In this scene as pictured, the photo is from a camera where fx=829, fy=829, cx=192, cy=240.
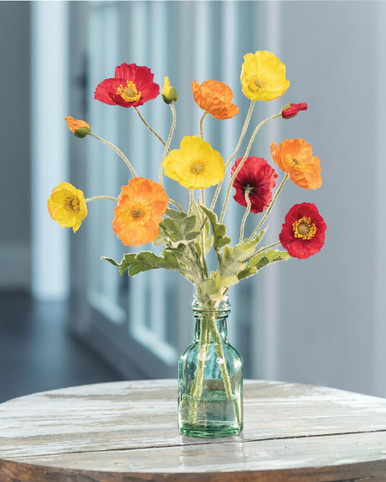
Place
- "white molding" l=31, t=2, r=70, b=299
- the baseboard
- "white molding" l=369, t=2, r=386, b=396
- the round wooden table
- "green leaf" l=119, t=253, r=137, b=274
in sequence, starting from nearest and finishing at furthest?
1. the round wooden table
2. "green leaf" l=119, t=253, r=137, b=274
3. "white molding" l=369, t=2, r=386, b=396
4. "white molding" l=31, t=2, r=70, b=299
5. the baseboard

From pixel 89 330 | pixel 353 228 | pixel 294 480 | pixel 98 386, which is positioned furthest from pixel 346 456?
pixel 89 330

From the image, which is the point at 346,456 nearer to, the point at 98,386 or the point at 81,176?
the point at 98,386

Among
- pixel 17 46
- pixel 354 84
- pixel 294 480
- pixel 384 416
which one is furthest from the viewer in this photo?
pixel 17 46

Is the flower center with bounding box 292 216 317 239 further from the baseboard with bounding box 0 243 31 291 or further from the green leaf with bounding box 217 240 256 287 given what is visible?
the baseboard with bounding box 0 243 31 291

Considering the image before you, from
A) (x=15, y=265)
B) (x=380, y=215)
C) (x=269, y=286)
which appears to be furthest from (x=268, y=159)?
(x=15, y=265)

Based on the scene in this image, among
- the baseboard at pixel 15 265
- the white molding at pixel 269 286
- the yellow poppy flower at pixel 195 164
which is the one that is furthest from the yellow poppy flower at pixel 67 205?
the baseboard at pixel 15 265

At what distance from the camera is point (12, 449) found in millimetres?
914

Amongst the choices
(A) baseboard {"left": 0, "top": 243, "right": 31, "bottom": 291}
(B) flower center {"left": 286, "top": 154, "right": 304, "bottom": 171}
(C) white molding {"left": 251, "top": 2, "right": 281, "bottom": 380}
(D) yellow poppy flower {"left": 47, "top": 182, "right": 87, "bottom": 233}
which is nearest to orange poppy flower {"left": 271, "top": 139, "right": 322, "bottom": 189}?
(B) flower center {"left": 286, "top": 154, "right": 304, "bottom": 171}

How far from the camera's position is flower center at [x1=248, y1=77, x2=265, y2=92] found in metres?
0.93

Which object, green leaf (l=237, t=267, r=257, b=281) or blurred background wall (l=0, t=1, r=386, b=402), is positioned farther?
blurred background wall (l=0, t=1, r=386, b=402)

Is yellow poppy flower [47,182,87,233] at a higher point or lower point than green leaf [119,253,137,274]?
higher

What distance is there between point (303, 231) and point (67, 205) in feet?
0.85

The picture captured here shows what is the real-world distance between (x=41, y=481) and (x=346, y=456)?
1.05 ft

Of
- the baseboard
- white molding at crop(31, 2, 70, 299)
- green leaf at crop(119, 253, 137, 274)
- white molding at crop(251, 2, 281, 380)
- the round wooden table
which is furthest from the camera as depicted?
the baseboard
